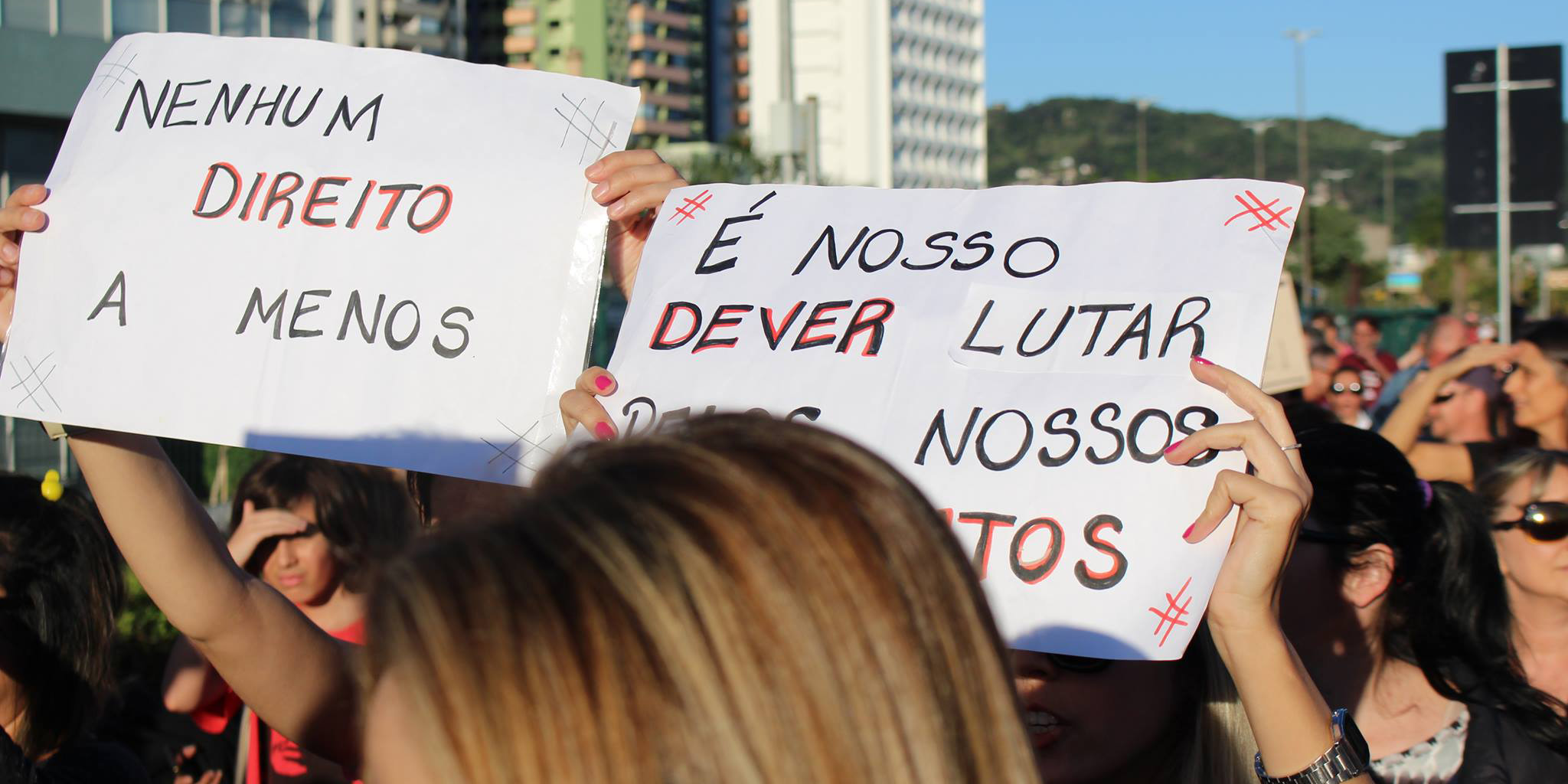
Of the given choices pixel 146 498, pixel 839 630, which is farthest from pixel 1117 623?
pixel 146 498

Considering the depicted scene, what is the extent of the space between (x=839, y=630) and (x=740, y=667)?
79 millimetres

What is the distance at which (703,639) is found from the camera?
0.95 meters

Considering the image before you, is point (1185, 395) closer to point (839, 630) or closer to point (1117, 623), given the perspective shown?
point (1117, 623)

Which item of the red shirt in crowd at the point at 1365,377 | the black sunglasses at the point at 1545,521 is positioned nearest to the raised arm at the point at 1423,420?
the black sunglasses at the point at 1545,521

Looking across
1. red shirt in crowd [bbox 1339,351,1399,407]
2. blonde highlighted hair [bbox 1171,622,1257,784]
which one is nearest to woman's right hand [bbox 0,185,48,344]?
blonde highlighted hair [bbox 1171,622,1257,784]

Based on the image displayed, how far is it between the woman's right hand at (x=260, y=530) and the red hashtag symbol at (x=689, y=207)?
1.69m

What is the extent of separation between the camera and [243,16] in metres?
23.9

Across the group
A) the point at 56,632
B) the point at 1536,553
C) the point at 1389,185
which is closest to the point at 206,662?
the point at 56,632

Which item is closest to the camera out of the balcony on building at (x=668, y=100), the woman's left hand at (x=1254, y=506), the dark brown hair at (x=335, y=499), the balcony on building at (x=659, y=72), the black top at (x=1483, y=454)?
the woman's left hand at (x=1254, y=506)

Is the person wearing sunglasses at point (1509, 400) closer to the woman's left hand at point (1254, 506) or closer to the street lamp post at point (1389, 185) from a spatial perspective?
the woman's left hand at point (1254, 506)

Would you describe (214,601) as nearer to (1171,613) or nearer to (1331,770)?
(1171,613)

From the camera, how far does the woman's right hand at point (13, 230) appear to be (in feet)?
7.08

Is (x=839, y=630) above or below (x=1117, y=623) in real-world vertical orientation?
above

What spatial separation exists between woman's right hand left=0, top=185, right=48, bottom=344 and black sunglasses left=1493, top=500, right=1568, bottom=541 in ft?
10.7
